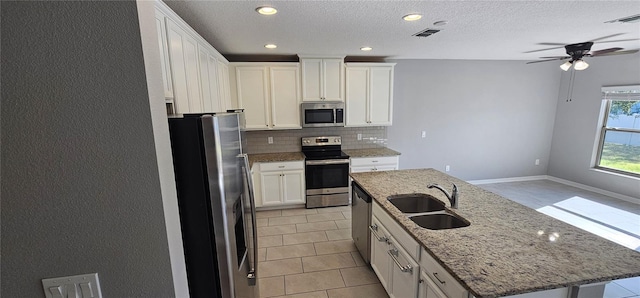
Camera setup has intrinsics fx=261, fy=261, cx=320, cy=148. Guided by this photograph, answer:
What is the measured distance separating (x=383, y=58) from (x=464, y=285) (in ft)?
13.4

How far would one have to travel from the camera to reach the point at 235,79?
3977 millimetres

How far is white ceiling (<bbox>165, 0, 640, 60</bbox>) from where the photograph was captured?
2.03m

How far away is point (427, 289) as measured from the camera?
1.50m

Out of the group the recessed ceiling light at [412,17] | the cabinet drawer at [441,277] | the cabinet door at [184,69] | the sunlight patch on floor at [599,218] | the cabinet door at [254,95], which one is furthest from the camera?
the cabinet door at [254,95]

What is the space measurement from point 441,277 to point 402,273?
515 mm

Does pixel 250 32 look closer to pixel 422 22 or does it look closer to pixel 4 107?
pixel 422 22

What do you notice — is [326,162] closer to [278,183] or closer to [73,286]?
[278,183]

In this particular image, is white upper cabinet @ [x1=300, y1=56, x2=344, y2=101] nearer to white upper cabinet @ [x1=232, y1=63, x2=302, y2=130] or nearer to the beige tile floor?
white upper cabinet @ [x1=232, y1=63, x2=302, y2=130]

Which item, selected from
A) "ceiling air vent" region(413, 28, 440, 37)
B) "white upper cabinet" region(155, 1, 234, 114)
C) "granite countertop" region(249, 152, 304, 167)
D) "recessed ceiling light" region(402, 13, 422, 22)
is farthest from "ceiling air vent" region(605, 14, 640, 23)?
"white upper cabinet" region(155, 1, 234, 114)

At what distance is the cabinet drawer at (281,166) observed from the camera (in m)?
4.01

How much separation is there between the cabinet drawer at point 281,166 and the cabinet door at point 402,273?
2.32m

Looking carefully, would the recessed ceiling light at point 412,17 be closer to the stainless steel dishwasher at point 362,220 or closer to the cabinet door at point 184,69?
the stainless steel dishwasher at point 362,220

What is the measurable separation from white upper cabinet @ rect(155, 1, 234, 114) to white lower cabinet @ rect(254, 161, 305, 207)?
1308 mm

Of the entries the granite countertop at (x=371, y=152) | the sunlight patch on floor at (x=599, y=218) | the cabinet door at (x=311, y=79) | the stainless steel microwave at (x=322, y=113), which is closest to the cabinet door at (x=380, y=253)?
the granite countertop at (x=371, y=152)
